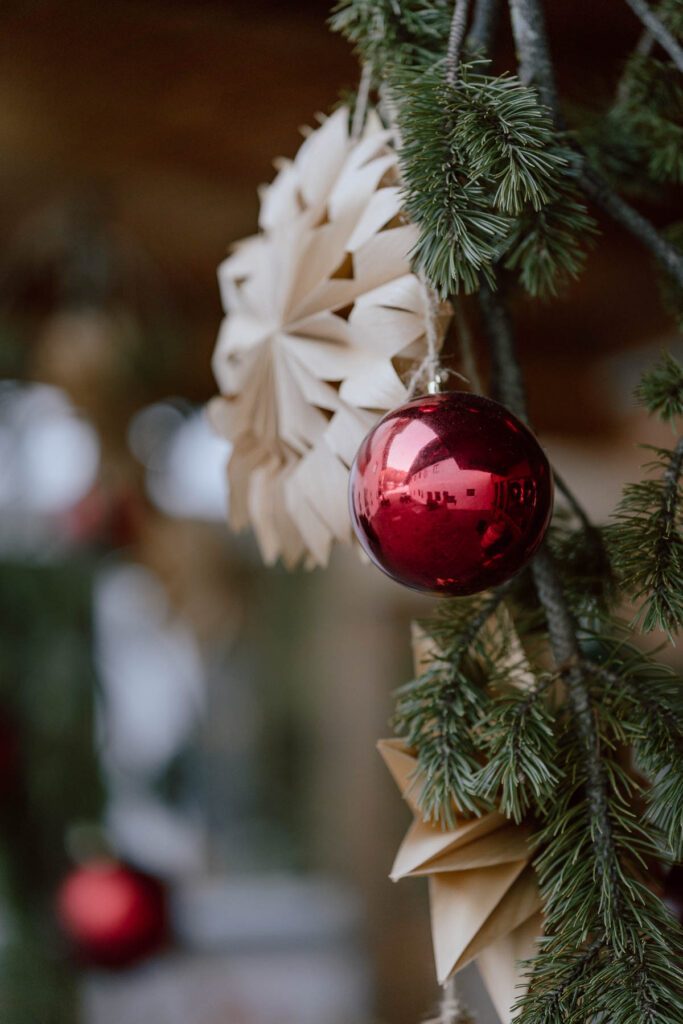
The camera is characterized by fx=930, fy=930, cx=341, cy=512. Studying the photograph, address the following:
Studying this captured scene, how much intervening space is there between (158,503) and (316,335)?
3.10ft

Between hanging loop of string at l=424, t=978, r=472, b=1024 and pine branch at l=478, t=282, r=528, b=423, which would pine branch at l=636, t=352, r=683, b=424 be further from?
hanging loop of string at l=424, t=978, r=472, b=1024

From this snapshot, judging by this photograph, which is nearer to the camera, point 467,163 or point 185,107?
point 467,163

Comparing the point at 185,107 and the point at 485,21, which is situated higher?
the point at 185,107

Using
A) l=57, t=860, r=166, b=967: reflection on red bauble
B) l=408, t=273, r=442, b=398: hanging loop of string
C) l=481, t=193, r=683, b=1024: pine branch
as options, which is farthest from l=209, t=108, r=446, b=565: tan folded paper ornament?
l=57, t=860, r=166, b=967: reflection on red bauble

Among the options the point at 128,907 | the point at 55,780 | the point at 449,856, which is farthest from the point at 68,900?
the point at 449,856

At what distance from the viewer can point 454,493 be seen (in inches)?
11.1

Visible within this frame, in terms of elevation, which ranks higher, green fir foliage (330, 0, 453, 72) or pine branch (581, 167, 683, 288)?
green fir foliage (330, 0, 453, 72)

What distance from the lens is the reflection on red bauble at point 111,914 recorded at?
0.85 meters

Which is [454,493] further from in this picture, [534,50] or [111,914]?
[111,914]

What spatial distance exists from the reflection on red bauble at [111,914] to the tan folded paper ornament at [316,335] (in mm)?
570

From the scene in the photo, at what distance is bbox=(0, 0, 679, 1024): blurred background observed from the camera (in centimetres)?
85

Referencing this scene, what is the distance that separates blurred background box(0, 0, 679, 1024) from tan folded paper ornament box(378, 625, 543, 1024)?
10.9 inches

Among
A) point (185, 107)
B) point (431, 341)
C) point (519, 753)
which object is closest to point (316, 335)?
point (431, 341)

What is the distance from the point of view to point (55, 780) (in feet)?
3.79
